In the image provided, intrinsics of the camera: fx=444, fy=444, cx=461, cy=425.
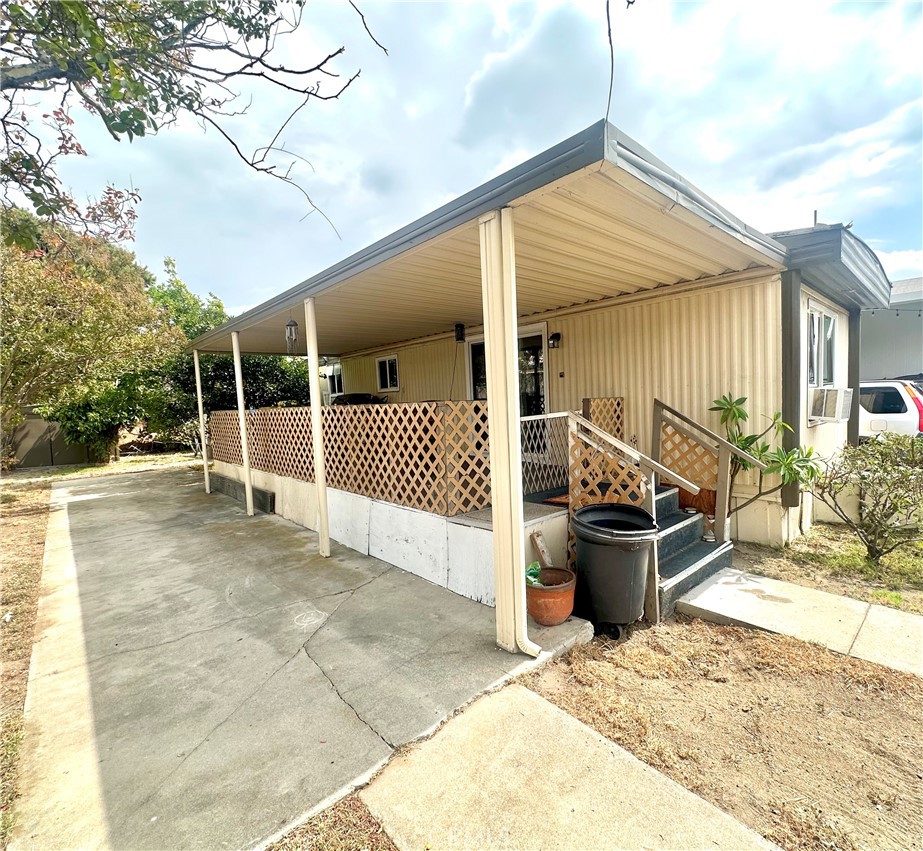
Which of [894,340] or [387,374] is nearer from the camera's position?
[387,374]

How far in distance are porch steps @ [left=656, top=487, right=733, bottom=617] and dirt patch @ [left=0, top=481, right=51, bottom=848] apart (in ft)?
12.1

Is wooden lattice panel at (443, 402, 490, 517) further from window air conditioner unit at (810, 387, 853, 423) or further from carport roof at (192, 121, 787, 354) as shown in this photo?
window air conditioner unit at (810, 387, 853, 423)

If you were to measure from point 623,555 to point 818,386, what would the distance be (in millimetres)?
4345

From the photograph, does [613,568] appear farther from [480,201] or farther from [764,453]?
[764,453]

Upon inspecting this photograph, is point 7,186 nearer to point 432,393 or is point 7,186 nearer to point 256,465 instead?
point 256,465

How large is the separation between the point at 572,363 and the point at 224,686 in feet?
17.1

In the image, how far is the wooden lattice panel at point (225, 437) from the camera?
8.62m

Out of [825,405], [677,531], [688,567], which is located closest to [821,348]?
[825,405]

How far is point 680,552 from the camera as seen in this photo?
392 centimetres

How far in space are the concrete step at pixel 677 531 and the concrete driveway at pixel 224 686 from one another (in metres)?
1.32

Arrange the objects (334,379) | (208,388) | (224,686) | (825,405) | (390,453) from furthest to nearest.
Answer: (334,379), (208,388), (825,405), (390,453), (224,686)

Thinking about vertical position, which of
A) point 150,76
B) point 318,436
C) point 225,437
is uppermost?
point 150,76

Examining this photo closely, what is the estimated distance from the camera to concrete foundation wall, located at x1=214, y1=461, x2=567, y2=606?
3.53m

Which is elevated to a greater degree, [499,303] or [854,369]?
[499,303]
